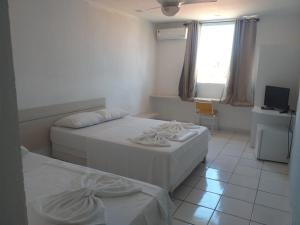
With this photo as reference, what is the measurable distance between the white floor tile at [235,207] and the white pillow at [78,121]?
82.9 inches

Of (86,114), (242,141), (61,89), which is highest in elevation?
(61,89)

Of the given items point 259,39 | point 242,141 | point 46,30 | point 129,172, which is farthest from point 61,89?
point 259,39

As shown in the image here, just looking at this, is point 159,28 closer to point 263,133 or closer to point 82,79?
point 82,79

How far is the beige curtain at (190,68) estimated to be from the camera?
224 inches

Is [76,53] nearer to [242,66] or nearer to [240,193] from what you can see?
[240,193]

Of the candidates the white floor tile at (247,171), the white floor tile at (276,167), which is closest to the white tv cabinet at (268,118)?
the white floor tile at (276,167)

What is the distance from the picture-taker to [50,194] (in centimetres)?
179

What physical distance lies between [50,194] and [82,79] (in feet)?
8.75

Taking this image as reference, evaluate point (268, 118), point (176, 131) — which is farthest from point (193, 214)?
point (268, 118)

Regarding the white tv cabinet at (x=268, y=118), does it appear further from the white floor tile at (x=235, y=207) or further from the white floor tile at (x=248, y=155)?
the white floor tile at (x=235, y=207)

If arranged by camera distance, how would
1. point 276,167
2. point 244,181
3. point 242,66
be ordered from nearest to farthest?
point 244,181 < point 276,167 < point 242,66

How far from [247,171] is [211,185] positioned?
2.54ft

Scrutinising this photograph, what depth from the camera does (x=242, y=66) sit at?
17.3ft

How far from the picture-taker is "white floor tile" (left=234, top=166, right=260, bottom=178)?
3.45 metres
